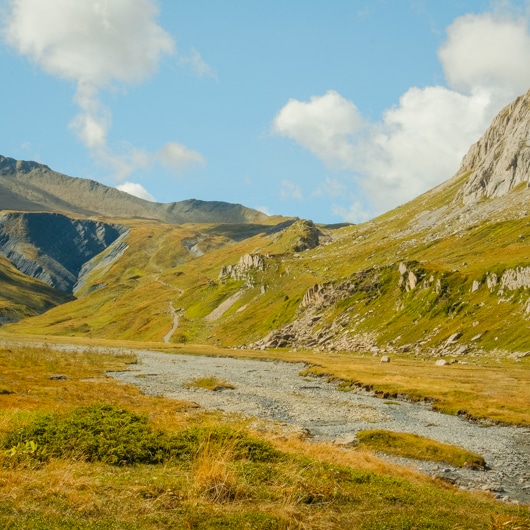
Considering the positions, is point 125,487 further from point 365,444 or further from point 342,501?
point 365,444

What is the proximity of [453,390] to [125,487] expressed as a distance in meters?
65.5

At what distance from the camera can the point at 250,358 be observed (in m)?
143

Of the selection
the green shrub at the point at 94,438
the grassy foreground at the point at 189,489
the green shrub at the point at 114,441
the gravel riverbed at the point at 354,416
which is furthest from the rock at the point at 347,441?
the green shrub at the point at 94,438

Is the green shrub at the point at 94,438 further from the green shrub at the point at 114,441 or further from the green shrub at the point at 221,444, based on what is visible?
the green shrub at the point at 221,444

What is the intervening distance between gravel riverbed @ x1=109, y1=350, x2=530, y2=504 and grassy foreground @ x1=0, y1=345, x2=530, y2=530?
323 inches

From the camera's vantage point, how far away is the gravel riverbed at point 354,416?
3469 centimetres

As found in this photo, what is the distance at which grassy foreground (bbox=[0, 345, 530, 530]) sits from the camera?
1450cm

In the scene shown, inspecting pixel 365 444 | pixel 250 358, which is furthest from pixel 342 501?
pixel 250 358

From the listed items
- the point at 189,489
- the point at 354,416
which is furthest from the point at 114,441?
the point at 354,416

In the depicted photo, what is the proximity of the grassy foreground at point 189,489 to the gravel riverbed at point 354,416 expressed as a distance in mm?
8207

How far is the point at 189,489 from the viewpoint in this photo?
661 inches

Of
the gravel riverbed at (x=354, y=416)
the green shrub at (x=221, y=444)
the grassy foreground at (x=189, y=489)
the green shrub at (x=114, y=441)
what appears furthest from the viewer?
the gravel riverbed at (x=354, y=416)

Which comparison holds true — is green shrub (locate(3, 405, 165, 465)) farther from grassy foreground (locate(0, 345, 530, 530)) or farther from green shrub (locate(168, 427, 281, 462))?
green shrub (locate(168, 427, 281, 462))

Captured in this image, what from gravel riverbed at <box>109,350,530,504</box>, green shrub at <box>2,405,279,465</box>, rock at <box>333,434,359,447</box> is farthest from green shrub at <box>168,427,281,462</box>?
rock at <box>333,434,359,447</box>
